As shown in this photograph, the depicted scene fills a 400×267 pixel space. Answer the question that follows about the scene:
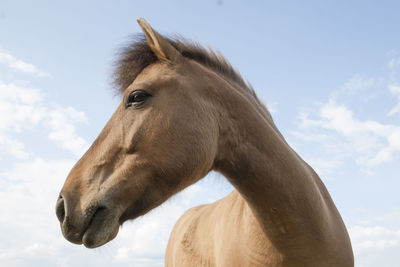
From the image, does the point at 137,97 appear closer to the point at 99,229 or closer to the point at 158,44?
the point at 158,44

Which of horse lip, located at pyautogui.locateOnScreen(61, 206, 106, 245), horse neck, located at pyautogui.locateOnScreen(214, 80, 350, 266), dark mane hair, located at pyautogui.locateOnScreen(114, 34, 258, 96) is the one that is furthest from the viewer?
dark mane hair, located at pyautogui.locateOnScreen(114, 34, 258, 96)

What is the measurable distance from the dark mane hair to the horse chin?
1.39m

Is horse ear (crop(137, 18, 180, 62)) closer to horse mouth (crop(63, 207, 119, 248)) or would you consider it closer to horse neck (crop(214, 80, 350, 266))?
horse neck (crop(214, 80, 350, 266))

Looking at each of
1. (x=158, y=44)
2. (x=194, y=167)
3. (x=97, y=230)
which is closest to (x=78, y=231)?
(x=97, y=230)

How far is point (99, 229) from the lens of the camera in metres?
2.42

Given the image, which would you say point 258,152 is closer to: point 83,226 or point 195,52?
point 195,52

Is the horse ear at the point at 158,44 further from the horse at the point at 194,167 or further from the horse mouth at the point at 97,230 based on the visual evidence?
the horse mouth at the point at 97,230

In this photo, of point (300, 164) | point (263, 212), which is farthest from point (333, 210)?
point (263, 212)

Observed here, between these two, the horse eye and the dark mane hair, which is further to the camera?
the dark mane hair

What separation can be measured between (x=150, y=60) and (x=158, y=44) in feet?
0.87

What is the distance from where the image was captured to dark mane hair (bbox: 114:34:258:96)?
326 centimetres

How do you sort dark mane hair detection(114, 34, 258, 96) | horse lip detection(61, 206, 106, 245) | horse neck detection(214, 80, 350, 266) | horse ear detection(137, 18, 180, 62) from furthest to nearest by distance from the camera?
dark mane hair detection(114, 34, 258, 96)
horse ear detection(137, 18, 180, 62)
horse neck detection(214, 80, 350, 266)
horse lip detection(61, 206, 106, 245)

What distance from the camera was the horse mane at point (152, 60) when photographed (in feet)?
10.7

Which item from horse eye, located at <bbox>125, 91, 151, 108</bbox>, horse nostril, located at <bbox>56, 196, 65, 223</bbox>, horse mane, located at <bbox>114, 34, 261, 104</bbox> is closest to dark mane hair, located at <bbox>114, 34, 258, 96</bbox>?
horse mane, located at <bbox>114, 34, 261, 104</bbox>
